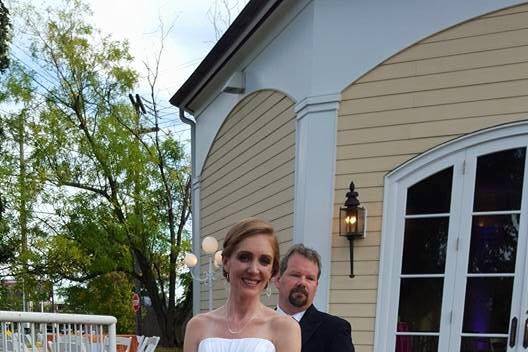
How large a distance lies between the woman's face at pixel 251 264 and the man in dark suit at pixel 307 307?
571mm

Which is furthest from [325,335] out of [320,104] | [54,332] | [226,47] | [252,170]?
[226,47]

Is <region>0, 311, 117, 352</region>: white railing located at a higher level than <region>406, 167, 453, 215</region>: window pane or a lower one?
lower

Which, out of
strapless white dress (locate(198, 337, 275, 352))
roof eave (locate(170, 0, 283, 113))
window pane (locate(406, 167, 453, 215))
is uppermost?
roof eave (locate(170, 0, 283, 113))

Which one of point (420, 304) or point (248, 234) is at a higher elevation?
point (248, 234)

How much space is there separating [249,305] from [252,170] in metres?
4.77

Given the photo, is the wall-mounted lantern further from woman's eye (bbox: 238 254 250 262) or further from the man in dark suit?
woman's eye (bbox: 238 254 250 262)

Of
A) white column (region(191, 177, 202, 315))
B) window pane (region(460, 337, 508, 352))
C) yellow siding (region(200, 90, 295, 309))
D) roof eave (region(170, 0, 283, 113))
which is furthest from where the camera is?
white column (region(191, 177, 202, 315))

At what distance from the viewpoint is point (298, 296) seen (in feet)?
7.07

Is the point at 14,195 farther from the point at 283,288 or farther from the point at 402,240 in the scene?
the point at 283,288

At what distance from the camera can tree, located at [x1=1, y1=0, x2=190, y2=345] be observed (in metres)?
12.7

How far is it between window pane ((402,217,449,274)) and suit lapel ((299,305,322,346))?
2.44 metres

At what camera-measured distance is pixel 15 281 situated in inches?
522

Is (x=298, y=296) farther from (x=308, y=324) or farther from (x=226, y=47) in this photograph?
(x=226, y=47)

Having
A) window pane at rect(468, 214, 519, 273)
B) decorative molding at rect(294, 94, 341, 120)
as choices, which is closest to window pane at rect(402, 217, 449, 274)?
window pane at rect(468, 214, 519, 273)
